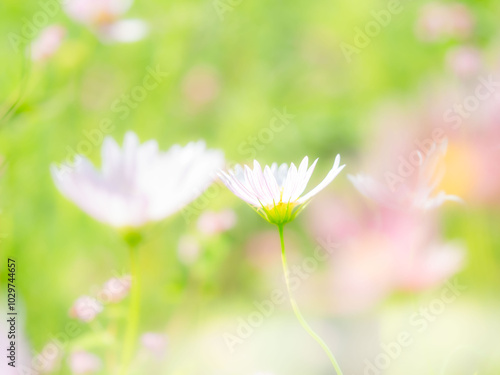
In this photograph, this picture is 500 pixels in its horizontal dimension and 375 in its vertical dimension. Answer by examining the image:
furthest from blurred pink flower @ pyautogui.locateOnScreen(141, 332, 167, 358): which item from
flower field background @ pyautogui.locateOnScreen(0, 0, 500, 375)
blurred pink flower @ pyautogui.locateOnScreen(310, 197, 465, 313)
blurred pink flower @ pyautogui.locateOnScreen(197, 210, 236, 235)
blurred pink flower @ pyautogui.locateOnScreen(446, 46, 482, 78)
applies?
blurred pink flower @ pyautogui.locateOnScreen(446, 46, 482, 78)

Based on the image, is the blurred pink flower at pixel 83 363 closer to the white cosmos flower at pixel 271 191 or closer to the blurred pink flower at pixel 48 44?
the white cosmos flower at pixel 271 191

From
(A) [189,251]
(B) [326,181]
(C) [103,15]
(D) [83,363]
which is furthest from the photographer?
(C) [103,15]

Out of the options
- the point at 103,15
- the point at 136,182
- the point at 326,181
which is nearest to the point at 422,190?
the point at 326,181

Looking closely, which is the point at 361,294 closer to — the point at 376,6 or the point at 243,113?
the point at 243,113

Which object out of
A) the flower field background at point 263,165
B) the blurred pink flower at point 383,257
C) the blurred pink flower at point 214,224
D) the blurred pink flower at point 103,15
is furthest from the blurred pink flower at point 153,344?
the blurred pink flower at point 103,15

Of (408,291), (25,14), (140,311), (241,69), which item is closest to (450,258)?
(408,291)

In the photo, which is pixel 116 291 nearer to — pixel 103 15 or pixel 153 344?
pixel 153 344
